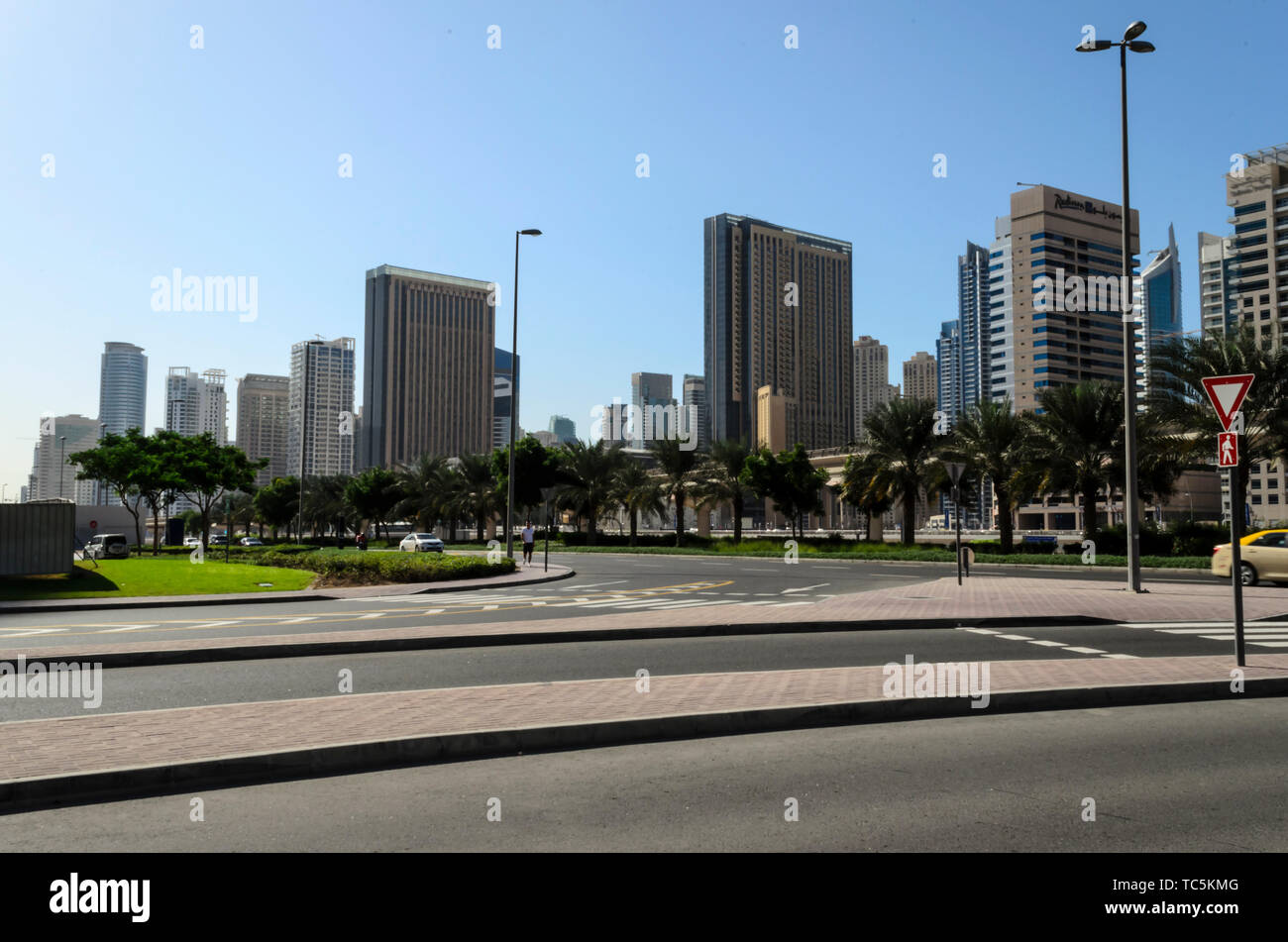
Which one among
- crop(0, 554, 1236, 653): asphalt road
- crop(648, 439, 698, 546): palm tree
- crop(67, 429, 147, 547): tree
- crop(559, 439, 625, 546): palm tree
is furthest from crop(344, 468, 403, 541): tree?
crop(0, 554, 1236, 653): asphalt road

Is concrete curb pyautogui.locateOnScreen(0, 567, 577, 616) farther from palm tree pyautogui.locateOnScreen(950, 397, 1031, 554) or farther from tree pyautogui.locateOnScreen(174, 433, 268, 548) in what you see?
tree pyautogui.locateOnScreen(174, 433, 268, 548)

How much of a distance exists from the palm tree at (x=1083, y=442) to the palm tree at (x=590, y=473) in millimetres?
29471

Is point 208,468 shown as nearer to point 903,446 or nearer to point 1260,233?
point 903,446

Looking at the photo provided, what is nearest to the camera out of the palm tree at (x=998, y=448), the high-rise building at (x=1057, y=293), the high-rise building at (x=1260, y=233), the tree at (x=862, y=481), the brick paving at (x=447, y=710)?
the brick paving at (x=447, y=710)

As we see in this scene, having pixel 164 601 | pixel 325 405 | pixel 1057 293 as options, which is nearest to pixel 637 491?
pixel 164 601

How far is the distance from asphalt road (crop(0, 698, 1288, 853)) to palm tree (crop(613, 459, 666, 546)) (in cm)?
4767

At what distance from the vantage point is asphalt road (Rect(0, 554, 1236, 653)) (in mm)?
14333

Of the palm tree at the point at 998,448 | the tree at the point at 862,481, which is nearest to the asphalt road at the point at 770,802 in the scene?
the palm tree at the point at 998,448

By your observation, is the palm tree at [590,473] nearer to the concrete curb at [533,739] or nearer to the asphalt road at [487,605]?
the asphalt road at [487,605]

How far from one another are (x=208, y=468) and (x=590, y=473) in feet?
78.7

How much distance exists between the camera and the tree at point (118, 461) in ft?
181

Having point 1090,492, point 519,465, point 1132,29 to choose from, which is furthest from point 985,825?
point 519,465

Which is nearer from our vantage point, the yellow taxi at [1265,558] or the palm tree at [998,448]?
the yellow taxi at [1265,558]
